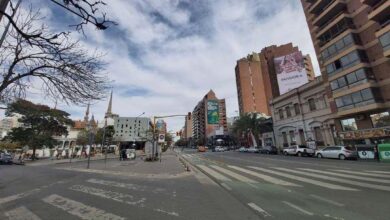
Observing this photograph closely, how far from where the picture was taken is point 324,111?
111 feet

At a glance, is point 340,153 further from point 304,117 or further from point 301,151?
point 304,117

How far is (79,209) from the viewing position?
574cm

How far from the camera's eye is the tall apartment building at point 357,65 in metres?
24.8

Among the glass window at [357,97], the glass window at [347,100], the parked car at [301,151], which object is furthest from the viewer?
the parked car at [301,151]

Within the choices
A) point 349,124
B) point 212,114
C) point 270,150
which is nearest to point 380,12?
point 349,124

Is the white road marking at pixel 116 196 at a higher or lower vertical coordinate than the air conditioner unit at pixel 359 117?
lower

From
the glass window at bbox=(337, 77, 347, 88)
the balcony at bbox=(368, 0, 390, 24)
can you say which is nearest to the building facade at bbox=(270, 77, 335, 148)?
the glass window at bbox=(337, 77, 347, 88)

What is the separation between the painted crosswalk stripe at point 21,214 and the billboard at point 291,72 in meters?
55.3

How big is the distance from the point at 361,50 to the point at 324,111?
9927 mm

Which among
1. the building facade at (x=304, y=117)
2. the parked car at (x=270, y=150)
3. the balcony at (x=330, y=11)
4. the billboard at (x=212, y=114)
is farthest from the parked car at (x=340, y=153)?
the balcony at (x=330, y=11)

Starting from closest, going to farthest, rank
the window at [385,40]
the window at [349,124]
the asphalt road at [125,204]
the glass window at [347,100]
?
the asphalt road at [125,204] → the window at [385,40] → the glass window at [347,100] → the window at [349,124]

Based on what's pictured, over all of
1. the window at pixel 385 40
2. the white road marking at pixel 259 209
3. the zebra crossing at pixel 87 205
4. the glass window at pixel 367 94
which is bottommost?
the white road marking at pixel 259 209

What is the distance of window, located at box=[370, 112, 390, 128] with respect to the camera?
24.4 metres

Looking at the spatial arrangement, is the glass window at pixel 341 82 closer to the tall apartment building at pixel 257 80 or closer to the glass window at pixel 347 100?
the glass window at pixel 347 100
